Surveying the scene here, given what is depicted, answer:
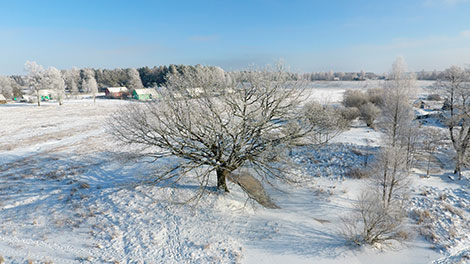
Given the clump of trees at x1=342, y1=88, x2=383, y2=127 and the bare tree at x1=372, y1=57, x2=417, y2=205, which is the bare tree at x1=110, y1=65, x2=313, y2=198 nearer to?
the bare tree at x1=372, y1=57, x2=417, y2=205

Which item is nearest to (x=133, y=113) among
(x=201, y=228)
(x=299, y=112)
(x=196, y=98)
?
(x=196, y=98)

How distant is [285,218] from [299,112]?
5.40 meters

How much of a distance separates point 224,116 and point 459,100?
67.3 feet

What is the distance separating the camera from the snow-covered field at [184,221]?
919 cm

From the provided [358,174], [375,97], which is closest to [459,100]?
[358,174]

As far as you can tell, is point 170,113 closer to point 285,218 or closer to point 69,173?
point 285,218

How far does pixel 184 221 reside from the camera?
1088 centimetres

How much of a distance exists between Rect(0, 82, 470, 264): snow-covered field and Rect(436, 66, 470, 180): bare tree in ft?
8.64

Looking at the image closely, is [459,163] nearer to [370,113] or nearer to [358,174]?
[358,174]

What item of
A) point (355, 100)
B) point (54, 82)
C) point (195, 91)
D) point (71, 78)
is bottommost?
point (355, 100)

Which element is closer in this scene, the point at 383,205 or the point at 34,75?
the point at 383,205

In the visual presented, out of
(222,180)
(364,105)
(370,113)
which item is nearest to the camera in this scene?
(222,180)

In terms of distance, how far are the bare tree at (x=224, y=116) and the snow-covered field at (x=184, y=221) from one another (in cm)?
195

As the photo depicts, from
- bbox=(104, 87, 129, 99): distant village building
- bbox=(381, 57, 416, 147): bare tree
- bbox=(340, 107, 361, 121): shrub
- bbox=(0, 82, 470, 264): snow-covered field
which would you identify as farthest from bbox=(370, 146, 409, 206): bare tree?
bbox=(104, 87, 129, 99): distant village building
